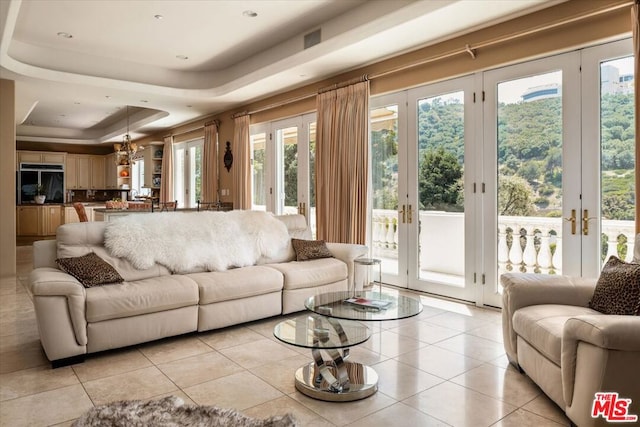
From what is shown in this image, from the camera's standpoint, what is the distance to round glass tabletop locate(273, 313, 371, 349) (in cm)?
253

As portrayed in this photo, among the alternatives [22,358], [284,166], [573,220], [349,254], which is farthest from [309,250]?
[284,166]

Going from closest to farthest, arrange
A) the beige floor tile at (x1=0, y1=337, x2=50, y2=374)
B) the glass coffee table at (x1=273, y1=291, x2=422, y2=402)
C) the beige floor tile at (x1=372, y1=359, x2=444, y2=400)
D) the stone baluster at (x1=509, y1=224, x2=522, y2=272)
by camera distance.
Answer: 1. the glass coffee table at (x1=273, y1=291, x2=422, y2=402)
2. the beige floor tile at (x1=372, y1=359, x2=444, y2=400)
3. the beige floor tile at (x1=0, y1=337, x2=50, y2=374)
4. the stone baluster at (x1=509, y1=224, x2=522, y2=272)

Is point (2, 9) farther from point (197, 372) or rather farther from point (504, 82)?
point (504, 82)

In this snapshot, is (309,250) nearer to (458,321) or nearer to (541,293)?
(458,321)

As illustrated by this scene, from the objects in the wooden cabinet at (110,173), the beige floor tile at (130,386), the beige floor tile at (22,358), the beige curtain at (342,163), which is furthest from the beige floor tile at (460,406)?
the wooden cabinet at (110,173)

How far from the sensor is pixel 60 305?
3020 mm

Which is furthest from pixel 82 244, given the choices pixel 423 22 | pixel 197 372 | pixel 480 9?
pixel 480 9

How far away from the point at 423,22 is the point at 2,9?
3.83 m

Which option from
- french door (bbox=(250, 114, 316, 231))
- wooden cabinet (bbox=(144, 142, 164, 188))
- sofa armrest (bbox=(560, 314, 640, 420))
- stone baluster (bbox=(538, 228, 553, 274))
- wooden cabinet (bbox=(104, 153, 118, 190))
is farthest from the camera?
wooden cabinet (bbox=(104, 153, 118, 190))

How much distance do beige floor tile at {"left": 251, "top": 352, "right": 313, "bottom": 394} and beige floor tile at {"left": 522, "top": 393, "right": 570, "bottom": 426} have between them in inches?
53.0

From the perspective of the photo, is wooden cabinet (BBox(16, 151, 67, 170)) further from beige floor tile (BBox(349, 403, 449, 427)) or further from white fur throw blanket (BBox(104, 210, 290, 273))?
beige floor tile (BBox(349, 403, 449, 427))

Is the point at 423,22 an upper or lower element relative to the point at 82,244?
upper

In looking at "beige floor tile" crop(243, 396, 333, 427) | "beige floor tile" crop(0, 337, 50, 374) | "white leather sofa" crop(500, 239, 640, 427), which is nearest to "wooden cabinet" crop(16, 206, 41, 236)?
"beige floor tile" crop(0, 337, 50, 374)

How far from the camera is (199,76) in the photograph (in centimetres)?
738
